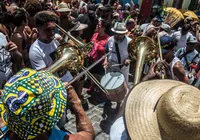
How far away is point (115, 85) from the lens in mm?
4355

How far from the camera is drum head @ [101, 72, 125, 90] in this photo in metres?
4.36

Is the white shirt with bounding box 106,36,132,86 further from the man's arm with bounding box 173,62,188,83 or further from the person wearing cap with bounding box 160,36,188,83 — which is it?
the man's arm with bounding box 173,62,188,83

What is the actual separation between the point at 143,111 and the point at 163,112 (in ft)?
0.71

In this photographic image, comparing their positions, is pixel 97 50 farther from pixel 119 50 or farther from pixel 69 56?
pixel 69 56

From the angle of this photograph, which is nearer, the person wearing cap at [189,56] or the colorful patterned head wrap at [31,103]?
the colorful patterned head wrap at [31,103]

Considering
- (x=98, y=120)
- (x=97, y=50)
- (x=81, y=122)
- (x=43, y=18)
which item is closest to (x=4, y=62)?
(x=43, y=18)

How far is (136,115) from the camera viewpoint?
171cm

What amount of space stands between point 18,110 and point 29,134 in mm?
184

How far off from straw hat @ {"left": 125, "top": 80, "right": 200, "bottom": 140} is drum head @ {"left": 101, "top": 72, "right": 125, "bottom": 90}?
97.1 inches

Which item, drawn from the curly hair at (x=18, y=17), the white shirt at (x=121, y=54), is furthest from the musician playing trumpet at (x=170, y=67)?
the curly hair at (x=18, y=17)

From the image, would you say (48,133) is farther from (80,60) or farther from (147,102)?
(80,60)

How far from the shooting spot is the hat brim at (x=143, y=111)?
1631 mm

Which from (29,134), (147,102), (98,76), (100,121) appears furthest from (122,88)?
(29,134)

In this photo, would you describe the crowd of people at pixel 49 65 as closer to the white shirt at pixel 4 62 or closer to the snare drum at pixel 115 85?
the white shirt at pixel 4 62
